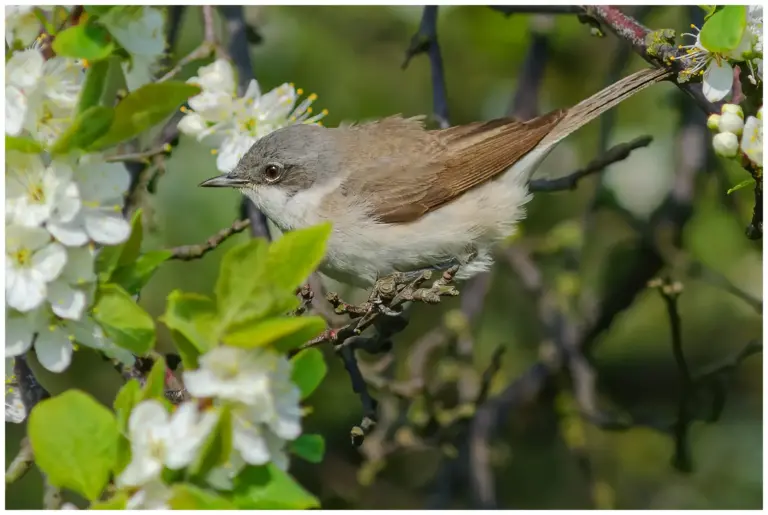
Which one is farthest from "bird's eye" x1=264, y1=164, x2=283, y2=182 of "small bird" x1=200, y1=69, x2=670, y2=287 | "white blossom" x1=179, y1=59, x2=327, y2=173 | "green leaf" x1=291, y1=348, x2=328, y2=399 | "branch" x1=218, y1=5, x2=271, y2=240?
"green leaf" x1=291, y1=348, x2=328, y2=399

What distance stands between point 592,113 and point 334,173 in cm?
101

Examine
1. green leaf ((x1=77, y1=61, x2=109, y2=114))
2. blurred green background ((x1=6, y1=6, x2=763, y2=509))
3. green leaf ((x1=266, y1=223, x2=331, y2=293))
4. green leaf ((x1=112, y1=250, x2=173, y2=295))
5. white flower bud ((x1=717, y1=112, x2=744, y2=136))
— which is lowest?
blurred green background ((x1=6, y1=6, x2=763, y2=509))

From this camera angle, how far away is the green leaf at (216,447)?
1.49 metres

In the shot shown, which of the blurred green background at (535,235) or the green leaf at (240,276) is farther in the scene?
the blurred green background at (535,235)

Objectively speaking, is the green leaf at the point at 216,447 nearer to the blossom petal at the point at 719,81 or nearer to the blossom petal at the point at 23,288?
the blossom petal at the point at 23,288

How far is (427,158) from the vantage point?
131 inches

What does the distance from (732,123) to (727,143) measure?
50 millimetres

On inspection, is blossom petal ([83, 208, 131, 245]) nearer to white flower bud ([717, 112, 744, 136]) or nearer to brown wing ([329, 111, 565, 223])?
white flower bud ([717, 112, 744, 136])

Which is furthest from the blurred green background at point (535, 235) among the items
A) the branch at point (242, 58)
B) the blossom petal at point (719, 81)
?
the blossom petal at point (719, 81)

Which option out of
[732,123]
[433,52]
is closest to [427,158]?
[433,52]

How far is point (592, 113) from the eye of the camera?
10.9 feet

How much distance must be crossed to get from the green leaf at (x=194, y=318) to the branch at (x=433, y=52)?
2013 mm

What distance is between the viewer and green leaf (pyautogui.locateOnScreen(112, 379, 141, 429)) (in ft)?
5.42

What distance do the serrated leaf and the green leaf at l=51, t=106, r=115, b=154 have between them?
0.68 m
